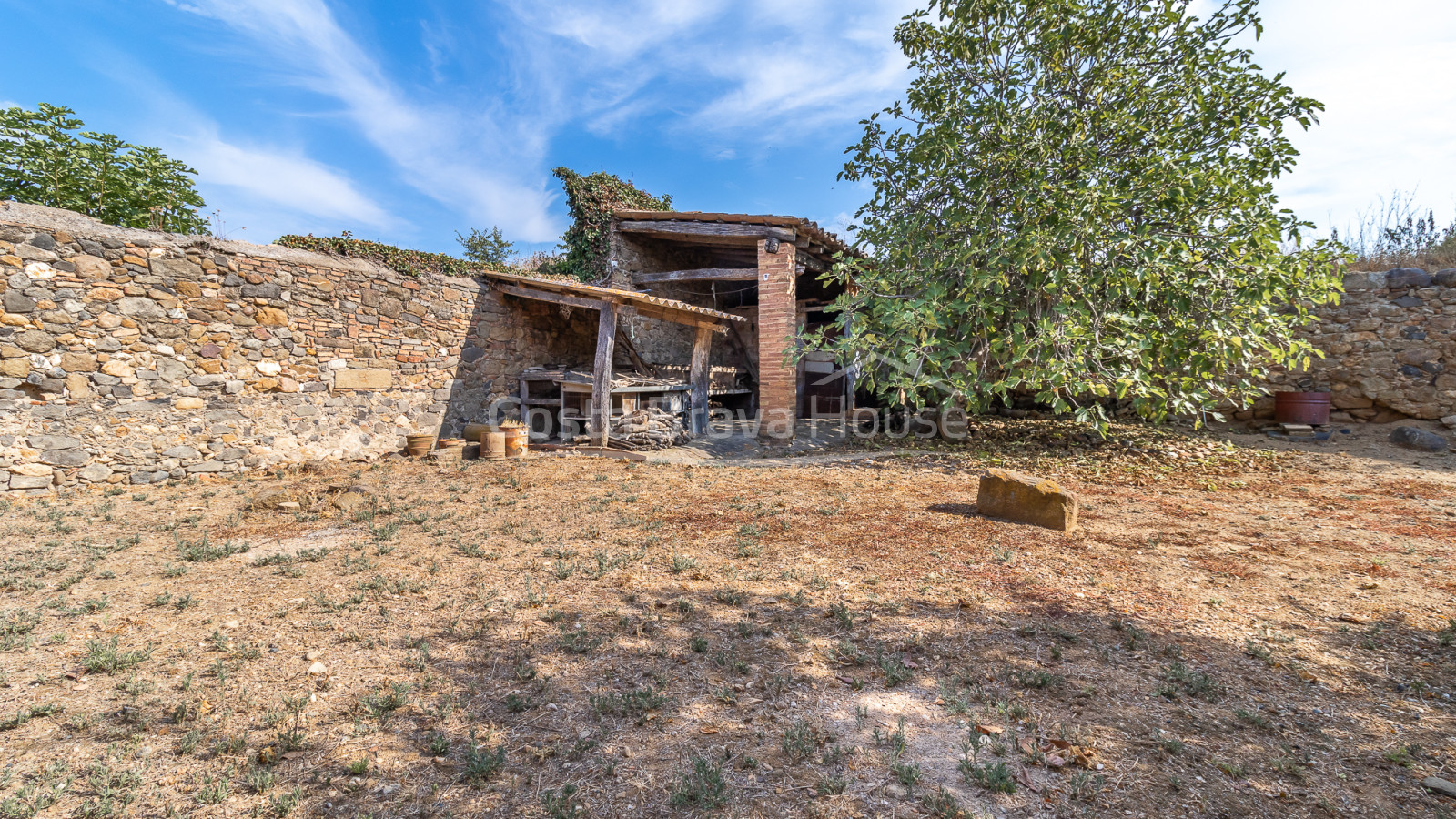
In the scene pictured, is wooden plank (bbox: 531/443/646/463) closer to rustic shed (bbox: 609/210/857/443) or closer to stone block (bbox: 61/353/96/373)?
rustic shed (bbox: 609/210/857/443)

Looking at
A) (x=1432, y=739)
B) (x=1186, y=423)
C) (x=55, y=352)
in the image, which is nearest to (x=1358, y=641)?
(x=1432, y=739)

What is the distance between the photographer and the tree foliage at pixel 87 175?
36.1 feet

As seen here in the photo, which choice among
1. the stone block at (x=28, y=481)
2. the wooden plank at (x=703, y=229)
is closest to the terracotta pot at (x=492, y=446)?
the stone block at (x=28, y=481)

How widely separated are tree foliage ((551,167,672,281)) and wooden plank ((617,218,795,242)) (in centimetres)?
68

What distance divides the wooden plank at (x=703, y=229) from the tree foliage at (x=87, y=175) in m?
8.46

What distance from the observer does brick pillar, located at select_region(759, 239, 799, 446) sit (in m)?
10.2

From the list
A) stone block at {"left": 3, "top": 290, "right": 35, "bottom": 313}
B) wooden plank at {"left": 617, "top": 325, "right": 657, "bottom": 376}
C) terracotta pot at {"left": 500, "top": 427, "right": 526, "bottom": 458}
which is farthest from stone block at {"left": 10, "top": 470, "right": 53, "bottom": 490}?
wooden plank at {"left": 617, "top": 325, "right": 657, "bottom": 376}

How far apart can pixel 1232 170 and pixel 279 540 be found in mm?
11004

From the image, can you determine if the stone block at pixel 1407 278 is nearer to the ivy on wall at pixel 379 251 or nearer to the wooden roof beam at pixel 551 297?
the wooden roof beam at pixel 551 297

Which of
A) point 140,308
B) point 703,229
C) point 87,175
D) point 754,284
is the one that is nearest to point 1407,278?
point 754,284

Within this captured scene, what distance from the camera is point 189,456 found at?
7086mm

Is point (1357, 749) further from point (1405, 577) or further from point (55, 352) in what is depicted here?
point (55, 352)

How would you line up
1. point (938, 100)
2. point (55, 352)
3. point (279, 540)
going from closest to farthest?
1. point (279, 540)
2. point (55, 352)
3. point (938, 100)

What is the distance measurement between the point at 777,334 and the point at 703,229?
8.15 ft
